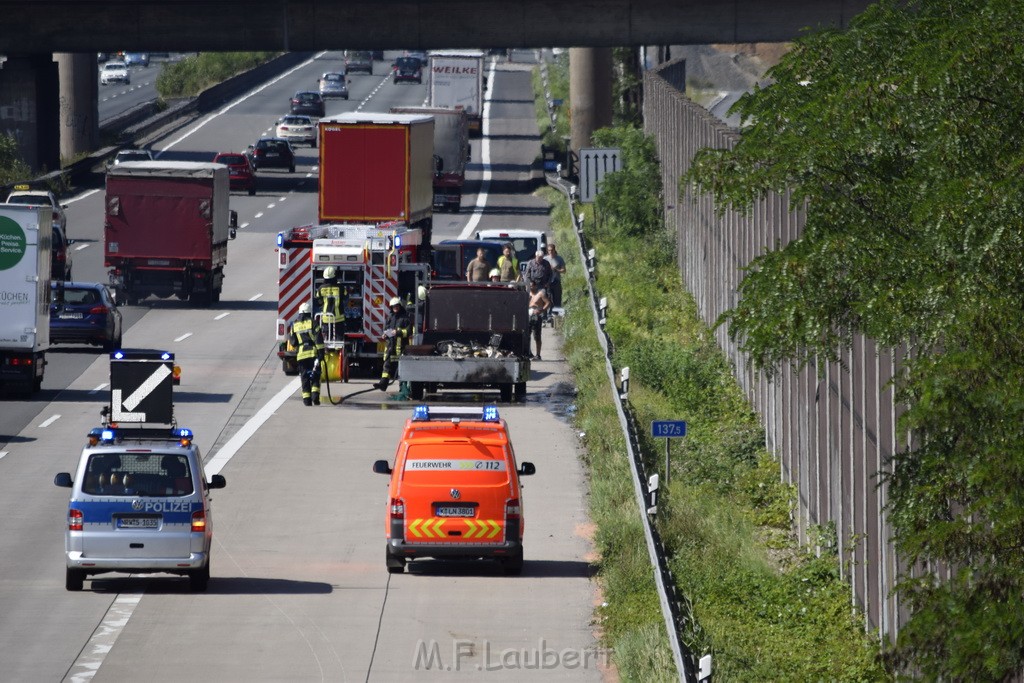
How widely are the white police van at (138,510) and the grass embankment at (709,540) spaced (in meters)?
4.22

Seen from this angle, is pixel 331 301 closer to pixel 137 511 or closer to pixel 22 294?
pixel 22 294

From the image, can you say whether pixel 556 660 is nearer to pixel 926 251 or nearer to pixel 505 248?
pixel 926 251

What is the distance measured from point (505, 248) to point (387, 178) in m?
3.63

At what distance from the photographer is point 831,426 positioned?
1905cm

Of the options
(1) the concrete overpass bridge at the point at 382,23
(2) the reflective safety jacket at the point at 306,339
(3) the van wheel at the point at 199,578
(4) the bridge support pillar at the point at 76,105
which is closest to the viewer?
(3) the van wheel at the point at 199,578

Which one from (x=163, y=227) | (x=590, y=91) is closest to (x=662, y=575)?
(x=163, y=227)

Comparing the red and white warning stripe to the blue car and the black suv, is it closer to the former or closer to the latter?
the blue car

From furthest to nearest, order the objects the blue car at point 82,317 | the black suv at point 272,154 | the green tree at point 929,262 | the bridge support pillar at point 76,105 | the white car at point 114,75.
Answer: the white car at point 114,75 < the bridge support pillar at point 76,105 < the black suv at point 272,154 < the blue car at point 82,317 < the green tree at point 929,262

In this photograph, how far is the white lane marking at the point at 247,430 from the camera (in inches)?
1022

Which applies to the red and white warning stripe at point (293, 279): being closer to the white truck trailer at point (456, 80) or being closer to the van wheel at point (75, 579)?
the van wheel at point (75, 579)

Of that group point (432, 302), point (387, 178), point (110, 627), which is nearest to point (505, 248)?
point (387, 178)

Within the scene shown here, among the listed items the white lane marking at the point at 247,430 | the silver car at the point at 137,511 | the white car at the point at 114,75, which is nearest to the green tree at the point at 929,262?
the silver car at the point at 137,511

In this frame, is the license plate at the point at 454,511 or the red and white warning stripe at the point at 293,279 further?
the red and white warning stripe at the point at 293,279

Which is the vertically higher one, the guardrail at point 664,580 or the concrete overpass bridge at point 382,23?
the concrete overpass bridge at point 382,23
